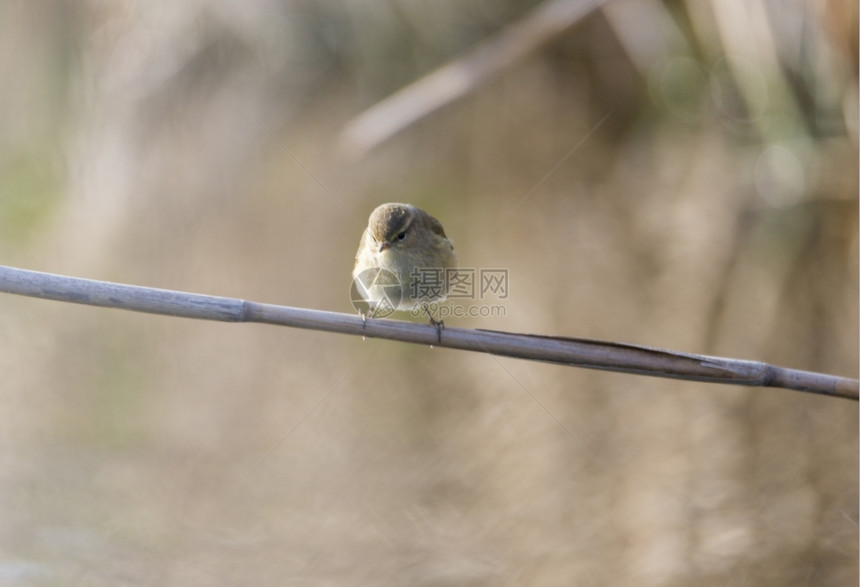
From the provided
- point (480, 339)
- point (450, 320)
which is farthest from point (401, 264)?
point (450, 320)

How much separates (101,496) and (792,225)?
259 centimetres

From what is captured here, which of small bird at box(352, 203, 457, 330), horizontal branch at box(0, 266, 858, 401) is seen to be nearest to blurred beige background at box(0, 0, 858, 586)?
small bird at box(352, 203, 457, 330)

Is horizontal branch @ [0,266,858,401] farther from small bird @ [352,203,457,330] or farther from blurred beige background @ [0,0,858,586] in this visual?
blurred beige background @ [0,0,858,586]

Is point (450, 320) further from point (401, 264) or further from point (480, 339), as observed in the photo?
point (480, 339)

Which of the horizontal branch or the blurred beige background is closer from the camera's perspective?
the horizontal branch

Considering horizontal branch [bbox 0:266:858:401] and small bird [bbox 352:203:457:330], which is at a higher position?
small bird [bbox 352:203:457:330]

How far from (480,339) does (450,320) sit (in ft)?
5.07

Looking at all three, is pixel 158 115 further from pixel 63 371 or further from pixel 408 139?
pixel 63 371

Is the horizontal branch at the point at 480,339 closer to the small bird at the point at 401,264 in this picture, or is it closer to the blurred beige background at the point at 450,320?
the small bird at the point at 401,264

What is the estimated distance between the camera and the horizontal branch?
1.08m

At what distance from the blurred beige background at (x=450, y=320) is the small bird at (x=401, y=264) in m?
0.55

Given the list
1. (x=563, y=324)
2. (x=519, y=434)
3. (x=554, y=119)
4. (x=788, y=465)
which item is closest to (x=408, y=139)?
(x=554, y=119)

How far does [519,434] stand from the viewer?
230 centimetres

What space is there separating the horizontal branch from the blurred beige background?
0.80 metres
